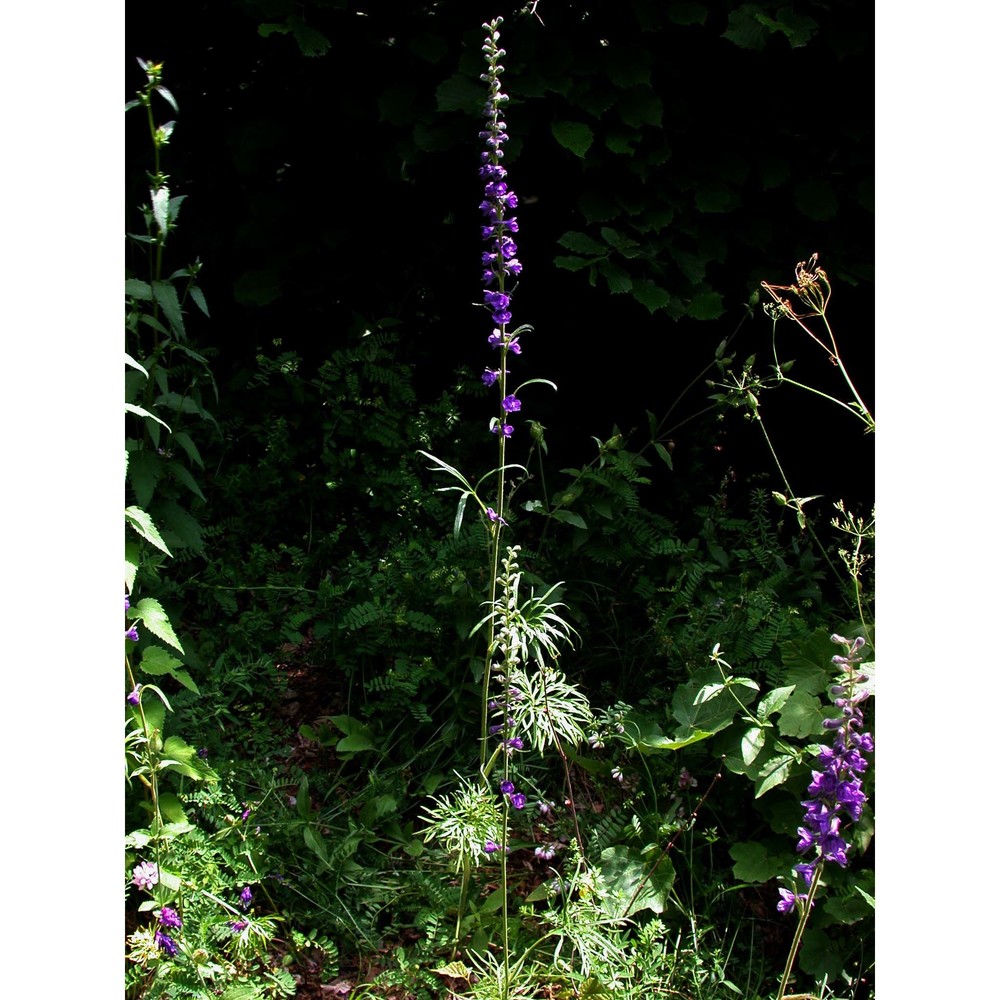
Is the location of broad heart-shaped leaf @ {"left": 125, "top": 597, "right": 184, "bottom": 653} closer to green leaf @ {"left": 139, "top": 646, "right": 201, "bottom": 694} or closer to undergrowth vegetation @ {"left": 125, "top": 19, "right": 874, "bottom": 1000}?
undergrowth vegetation @ {"left": 125, "top": 19, "right": 874, "bottom": 1000}

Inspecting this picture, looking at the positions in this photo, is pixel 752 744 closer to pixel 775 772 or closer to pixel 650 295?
pixel 775 772

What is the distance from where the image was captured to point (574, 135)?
2.81 metres

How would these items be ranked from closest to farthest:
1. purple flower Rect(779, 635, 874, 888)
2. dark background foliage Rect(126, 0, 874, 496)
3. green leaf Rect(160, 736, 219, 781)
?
purple flower Rect(779, 635, 874, 888)
green leaf Rect(160, 736, 219, 781)
dark background foliage Rect(126, 0, 874, 496)

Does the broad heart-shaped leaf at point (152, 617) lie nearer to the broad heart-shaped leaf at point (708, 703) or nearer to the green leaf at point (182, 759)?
the green leaf at point (182, 759)

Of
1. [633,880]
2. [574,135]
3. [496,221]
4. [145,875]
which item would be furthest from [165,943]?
[574,135]

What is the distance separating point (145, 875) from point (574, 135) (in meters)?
2.17

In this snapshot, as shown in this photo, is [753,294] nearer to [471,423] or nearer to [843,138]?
[843,138]

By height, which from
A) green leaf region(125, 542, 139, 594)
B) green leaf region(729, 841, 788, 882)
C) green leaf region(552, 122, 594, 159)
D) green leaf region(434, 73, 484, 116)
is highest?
green leaf region(434, 73, 484, 116)

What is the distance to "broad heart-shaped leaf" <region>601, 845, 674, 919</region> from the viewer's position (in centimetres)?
199

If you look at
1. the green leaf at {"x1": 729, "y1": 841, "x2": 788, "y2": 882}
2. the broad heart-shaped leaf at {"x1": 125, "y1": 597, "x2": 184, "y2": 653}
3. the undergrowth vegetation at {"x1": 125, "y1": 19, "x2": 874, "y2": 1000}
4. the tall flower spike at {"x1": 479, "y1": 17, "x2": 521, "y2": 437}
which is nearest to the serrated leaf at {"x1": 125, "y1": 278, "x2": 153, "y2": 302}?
the undergrowth vegetation at {"x1": 125, "y1": 19, "x2": 874, "y2": 1000}

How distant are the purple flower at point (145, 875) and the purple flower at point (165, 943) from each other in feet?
0.28

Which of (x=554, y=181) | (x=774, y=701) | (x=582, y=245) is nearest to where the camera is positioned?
(x=774, y=701)

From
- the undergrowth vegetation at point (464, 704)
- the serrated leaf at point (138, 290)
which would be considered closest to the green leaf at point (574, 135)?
the undergrowth vegetation at point (464, 704)
